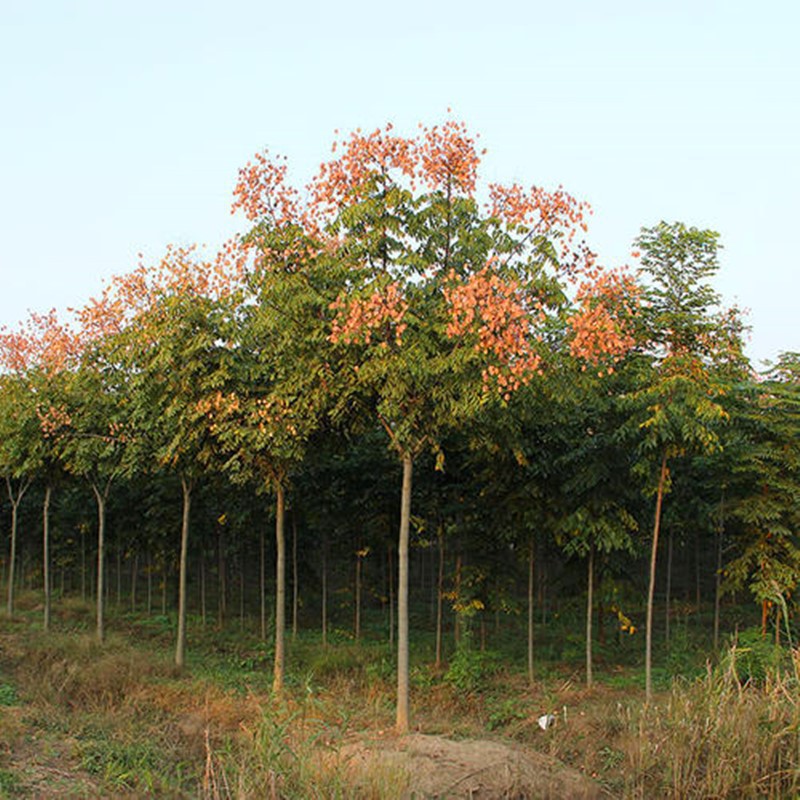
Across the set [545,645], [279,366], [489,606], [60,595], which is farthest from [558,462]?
[60,595]

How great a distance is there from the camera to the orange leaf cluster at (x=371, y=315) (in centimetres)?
1256

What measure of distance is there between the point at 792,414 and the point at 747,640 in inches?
192

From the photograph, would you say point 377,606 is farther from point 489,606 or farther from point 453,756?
point 453,756

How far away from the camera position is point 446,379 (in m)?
13.2

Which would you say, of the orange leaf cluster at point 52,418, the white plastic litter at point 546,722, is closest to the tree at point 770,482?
the white plastic litter at point 546,722

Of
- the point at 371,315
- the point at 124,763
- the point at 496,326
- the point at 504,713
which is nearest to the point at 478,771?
the point at 124,763

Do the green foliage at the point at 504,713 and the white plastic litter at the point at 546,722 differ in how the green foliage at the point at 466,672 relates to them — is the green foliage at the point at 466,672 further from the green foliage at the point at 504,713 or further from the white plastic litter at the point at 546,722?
the white plastic litter at the point at 546,722

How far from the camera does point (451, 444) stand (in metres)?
19.6

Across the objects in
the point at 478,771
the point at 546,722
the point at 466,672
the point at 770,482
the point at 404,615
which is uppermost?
the point at 770,482

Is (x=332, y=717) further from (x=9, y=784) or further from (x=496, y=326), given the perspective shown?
(x=496, y=326)

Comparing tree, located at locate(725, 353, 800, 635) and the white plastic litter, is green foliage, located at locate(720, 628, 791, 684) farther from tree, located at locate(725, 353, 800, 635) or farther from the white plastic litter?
the white plastic litter

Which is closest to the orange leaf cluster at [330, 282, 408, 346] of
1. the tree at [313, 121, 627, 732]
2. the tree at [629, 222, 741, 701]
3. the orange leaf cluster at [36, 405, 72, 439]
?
the tree at [313, 121, 627, 732]

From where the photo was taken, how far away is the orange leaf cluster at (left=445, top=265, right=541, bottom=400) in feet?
39.0

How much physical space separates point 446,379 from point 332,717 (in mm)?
6087
